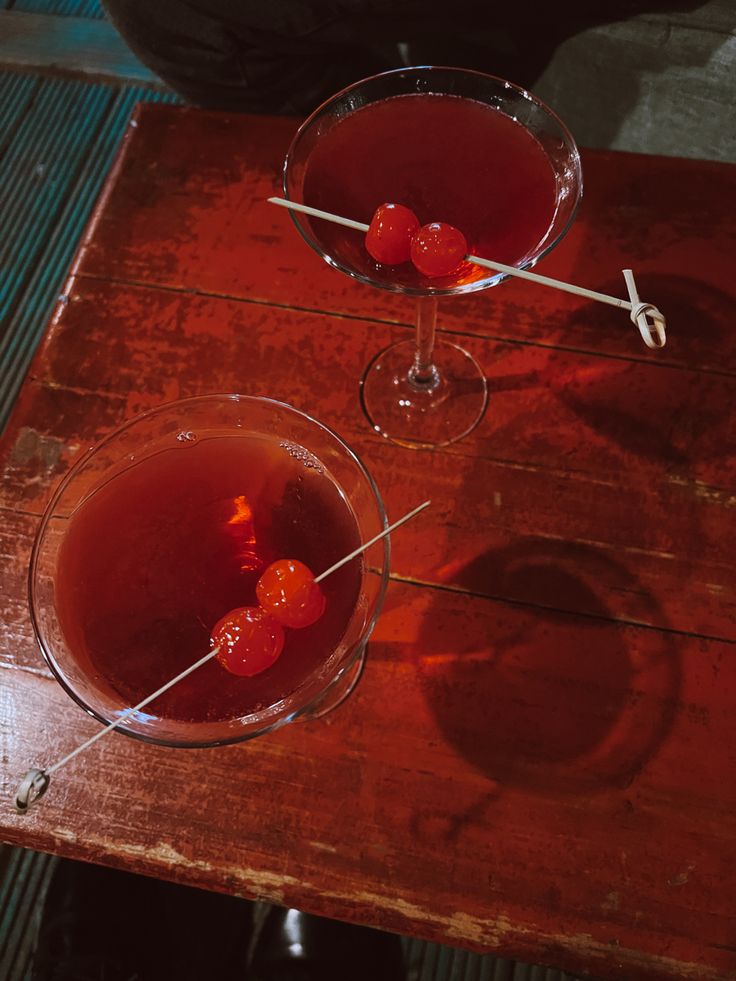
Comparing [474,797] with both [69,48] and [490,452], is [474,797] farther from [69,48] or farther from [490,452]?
[69,48]

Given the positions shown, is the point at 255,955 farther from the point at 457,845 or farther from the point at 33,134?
the point at 33,134

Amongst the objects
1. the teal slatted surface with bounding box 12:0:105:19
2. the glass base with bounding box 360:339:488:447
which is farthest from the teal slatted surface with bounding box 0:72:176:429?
the glass base with bounding box 360:339:488:447

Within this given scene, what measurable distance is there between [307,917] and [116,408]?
105 cm

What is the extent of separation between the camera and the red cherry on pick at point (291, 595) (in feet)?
2.75

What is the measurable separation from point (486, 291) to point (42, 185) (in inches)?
69.2

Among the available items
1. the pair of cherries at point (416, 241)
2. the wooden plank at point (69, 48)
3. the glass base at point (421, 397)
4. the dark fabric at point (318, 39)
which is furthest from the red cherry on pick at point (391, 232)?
the wooden plank at point (69, 48)

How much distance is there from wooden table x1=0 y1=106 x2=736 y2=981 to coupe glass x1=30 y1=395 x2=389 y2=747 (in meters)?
0.15

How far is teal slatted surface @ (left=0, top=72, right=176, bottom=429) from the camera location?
2277mm

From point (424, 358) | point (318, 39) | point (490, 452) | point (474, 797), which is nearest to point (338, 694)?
point (474, 797)

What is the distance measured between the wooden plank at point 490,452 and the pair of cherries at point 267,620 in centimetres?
28

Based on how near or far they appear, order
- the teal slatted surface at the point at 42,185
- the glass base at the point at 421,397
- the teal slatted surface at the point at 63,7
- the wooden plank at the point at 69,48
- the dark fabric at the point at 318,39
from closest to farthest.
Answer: the glass base at the point at 421,397 < the dark fabric at the point at 318,39 < the teal slatted surface at the point at 42,185 < the wooden plank at the point at 69,48 < the teal slatted surface at the point at 63,7

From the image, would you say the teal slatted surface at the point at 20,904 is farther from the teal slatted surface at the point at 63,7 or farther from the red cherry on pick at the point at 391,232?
the teal slatted surface at the point at 63,7

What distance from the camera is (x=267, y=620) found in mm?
841

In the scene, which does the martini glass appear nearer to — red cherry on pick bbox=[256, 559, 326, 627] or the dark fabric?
red cherry on pick bbox=[256, 559, 326, 627]
